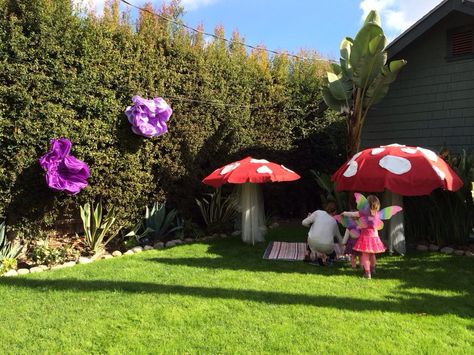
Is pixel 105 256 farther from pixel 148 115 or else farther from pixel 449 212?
pixel 449 212

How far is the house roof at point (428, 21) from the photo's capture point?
8.70 meters

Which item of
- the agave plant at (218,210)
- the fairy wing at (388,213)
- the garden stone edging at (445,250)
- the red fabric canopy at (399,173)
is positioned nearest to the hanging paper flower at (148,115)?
the agave plant at (218,210)

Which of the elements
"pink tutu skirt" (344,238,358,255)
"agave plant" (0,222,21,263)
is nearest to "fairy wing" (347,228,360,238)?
"pink tutu skirt" (344,238,358,255)

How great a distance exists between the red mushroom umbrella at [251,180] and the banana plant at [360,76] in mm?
1840

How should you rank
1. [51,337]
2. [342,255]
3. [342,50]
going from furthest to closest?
[342,50] → [342,255] → [51,337]

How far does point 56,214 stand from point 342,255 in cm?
503

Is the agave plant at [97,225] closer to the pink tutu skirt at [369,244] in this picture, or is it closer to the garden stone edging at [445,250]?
the pink tutu skirt at [369,244]

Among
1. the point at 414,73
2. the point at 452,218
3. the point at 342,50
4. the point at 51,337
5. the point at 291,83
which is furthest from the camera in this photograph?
the point at 291,83

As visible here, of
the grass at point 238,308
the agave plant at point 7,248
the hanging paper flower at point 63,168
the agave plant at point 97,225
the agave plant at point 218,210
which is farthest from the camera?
the agave plant at point 218,210

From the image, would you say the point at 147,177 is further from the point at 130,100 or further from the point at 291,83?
the point at 291,83

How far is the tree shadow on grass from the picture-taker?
5012 mm

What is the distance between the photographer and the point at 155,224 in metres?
8.92

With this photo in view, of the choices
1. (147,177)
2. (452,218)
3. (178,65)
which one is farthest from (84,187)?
(452,218)

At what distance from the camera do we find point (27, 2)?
281 inches
